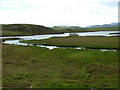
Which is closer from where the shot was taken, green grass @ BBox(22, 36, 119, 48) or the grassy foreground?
the grassy foreground

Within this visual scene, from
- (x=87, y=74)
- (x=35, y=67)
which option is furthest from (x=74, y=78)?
(x=35, y=67)

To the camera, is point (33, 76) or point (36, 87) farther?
point (33, 76)

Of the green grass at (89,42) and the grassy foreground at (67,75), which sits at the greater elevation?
the green grass at (89,42)

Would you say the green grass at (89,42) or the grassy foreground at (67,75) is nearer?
A: the grassy foreground at (67,75)

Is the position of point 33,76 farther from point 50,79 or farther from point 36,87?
point 36,87

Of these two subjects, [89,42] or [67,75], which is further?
[89,42]

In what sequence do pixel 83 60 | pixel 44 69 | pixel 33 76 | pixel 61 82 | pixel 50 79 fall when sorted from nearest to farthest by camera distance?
1. pixel 61 82
2. pixel 50 79
3. pixel 33 76
4. pixel 44 69
5. pixel 83 60

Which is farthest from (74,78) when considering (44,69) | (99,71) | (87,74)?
(44,69)

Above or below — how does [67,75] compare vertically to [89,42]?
below

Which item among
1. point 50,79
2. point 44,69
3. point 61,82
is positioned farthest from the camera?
point 44,69

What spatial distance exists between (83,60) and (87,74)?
10.0 m

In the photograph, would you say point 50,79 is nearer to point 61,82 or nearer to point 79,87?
point 61,82

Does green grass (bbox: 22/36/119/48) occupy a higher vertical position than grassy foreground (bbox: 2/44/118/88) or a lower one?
higher

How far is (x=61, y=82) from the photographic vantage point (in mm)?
25266
